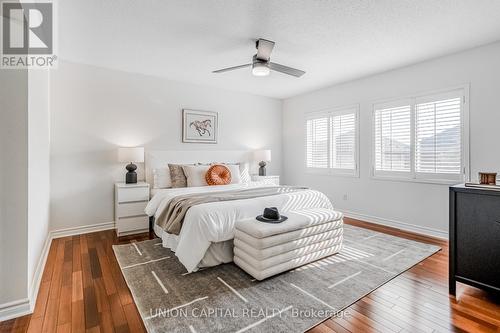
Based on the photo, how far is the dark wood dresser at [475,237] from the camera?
198cm

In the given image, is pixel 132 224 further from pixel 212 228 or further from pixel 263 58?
pixel 263 58

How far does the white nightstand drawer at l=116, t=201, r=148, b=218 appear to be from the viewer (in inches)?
143

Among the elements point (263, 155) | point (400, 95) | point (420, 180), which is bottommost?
point (420, 180)

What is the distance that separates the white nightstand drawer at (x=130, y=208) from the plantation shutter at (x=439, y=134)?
431 centimetres

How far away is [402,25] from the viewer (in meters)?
2.71

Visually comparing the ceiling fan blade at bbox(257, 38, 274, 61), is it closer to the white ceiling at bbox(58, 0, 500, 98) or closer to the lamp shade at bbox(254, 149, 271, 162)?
the white ceiling at bbox(58, 0, 500, 98)

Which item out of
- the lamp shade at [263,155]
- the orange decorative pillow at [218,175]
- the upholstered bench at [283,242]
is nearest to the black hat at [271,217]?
the upholstered bench at [283,242]

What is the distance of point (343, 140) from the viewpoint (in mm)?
4945

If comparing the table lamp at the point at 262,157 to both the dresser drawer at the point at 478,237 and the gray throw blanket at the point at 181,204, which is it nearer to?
the gray throw blanket at the point at 181,204

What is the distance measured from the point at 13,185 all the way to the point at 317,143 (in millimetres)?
4906

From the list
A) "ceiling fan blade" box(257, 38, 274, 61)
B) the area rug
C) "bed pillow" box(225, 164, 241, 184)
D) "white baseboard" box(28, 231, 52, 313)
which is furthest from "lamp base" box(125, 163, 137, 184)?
"ceiling fan blade" box(257, 38, 274, 61)

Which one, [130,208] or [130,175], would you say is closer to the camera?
[130,208]

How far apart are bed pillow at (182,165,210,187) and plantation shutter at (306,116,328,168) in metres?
2.60

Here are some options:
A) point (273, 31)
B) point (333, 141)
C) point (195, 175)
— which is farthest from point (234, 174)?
point (273, 31)
